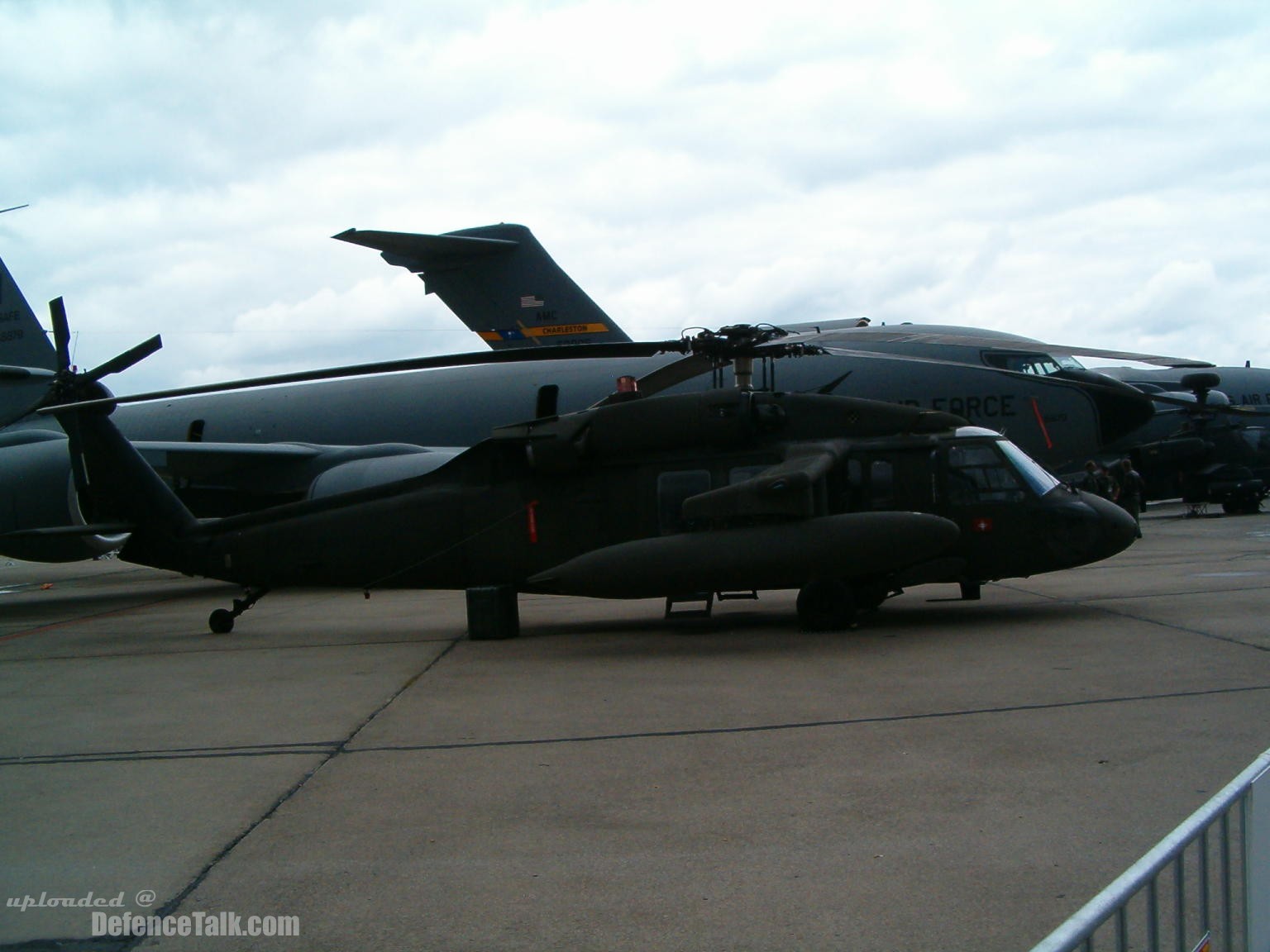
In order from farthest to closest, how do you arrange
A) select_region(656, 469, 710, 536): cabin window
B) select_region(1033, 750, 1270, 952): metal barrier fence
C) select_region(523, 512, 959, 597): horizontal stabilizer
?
select_region(656, 469, 710, 536): cabin window, select_region(523, 512, 959, 597): horizontal stabilizer, select_region(1033, 750, 1270, 952): metal barrier fence

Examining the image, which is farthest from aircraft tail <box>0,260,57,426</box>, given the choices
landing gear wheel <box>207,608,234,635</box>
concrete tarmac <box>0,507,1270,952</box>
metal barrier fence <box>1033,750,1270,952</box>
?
metal barrier fence <box>1033,750,1270,952</box>

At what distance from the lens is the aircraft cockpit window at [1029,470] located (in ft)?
34.9

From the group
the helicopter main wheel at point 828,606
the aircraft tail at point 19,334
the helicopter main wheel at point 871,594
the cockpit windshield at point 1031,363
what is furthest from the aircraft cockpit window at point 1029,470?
the aircraft tail at point 19,334

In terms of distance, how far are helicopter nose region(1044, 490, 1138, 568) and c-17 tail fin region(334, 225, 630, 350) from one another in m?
11.4

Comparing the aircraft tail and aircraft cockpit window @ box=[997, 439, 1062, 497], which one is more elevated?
the aircraft tail

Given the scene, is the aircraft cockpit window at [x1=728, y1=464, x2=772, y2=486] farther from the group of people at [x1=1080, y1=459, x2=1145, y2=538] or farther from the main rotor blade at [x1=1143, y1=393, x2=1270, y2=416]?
the main rotor blade at [x1=1143, y1=393, x2=1270, y2=416]

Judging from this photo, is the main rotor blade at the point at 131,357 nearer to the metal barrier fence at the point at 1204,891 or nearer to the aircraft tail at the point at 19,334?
the aircraft tail at the point at 19,334

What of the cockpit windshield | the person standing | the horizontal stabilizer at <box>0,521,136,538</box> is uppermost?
the cockpit windshield

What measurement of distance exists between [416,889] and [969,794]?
243 centimetres

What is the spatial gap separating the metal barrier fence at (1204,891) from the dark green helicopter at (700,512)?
618 cm

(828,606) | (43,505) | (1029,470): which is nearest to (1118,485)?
(1029,470)

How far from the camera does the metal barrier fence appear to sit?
2.03 m

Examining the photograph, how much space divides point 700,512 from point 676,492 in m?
0.98

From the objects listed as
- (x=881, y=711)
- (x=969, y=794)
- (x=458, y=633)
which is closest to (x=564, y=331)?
(x=458, y=633)
